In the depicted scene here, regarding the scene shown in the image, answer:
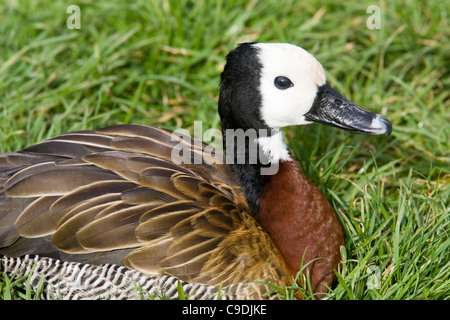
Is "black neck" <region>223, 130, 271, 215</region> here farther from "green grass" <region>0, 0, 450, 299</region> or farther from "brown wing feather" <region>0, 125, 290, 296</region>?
"green grass" <region>0, 0, 450, 299</region>

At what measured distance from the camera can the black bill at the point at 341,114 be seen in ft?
8.95

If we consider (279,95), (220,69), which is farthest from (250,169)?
(220,69)

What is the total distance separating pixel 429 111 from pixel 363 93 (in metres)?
0.42

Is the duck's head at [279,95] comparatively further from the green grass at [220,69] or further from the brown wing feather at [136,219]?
the green grass at [220,69]

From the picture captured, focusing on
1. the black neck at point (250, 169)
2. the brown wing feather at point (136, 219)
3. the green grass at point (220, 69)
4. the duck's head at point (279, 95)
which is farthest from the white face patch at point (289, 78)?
the green grass at point (220, 69)

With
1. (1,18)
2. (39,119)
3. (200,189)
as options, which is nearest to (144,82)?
(39,119)

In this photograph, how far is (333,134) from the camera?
3703mm

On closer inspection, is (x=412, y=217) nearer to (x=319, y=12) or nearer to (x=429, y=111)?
(x=429, y=111)

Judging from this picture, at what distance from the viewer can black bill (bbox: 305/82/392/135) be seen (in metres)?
2.73

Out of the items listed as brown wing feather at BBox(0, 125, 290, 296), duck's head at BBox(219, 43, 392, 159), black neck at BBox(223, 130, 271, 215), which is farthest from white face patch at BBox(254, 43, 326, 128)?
brown wing feather at BBox(0, 125, 290, 296)

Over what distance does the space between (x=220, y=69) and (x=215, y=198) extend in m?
1.60

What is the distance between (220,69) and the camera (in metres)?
4.08

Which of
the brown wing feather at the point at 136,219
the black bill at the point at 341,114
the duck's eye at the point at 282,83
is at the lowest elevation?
the brown wing feather at the point at 136,219

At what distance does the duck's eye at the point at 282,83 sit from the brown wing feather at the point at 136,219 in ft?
1.71
